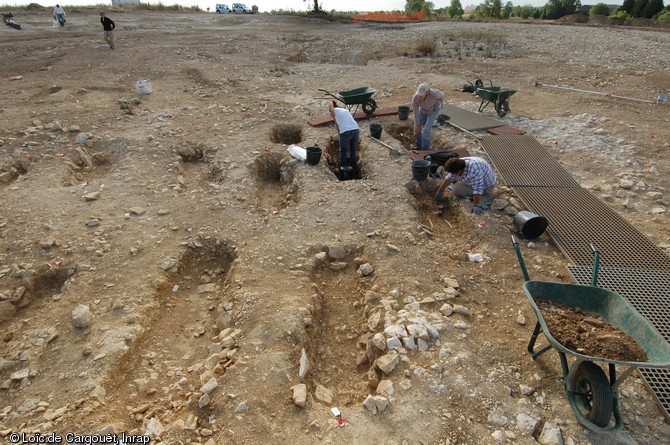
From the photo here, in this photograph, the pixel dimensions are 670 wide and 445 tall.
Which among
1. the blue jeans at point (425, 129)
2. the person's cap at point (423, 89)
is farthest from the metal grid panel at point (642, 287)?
the person's cap at point (423, 89)

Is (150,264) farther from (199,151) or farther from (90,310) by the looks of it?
(199,151)

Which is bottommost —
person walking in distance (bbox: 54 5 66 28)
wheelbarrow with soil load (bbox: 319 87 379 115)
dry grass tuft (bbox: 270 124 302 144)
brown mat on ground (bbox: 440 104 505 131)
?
dry grass tuft (bbox: 270 124 302 144)

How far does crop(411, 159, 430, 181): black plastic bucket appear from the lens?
5828mm

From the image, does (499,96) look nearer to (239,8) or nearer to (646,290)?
(646,290)

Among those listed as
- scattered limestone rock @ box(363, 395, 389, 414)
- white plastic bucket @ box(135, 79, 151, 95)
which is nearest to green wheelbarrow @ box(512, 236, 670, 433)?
scattered limestone rock @ box(363, 395, 389, 414)

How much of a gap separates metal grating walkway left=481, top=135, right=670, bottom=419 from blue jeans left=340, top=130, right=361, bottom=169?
100 inches

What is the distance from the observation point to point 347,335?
12.6ft

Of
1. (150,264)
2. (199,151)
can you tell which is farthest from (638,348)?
(199,151)

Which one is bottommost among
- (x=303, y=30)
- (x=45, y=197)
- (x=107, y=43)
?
(x=45, y=197)

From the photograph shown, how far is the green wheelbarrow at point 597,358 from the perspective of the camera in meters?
2.58

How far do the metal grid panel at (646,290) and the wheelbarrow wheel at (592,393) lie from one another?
28.0 inches

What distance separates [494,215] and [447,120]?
355 cm

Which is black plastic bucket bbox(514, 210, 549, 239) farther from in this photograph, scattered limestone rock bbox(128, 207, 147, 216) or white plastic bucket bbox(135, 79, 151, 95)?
white plastic bucket bbox(135, 79, 151, 95)

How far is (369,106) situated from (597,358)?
7.27 m
